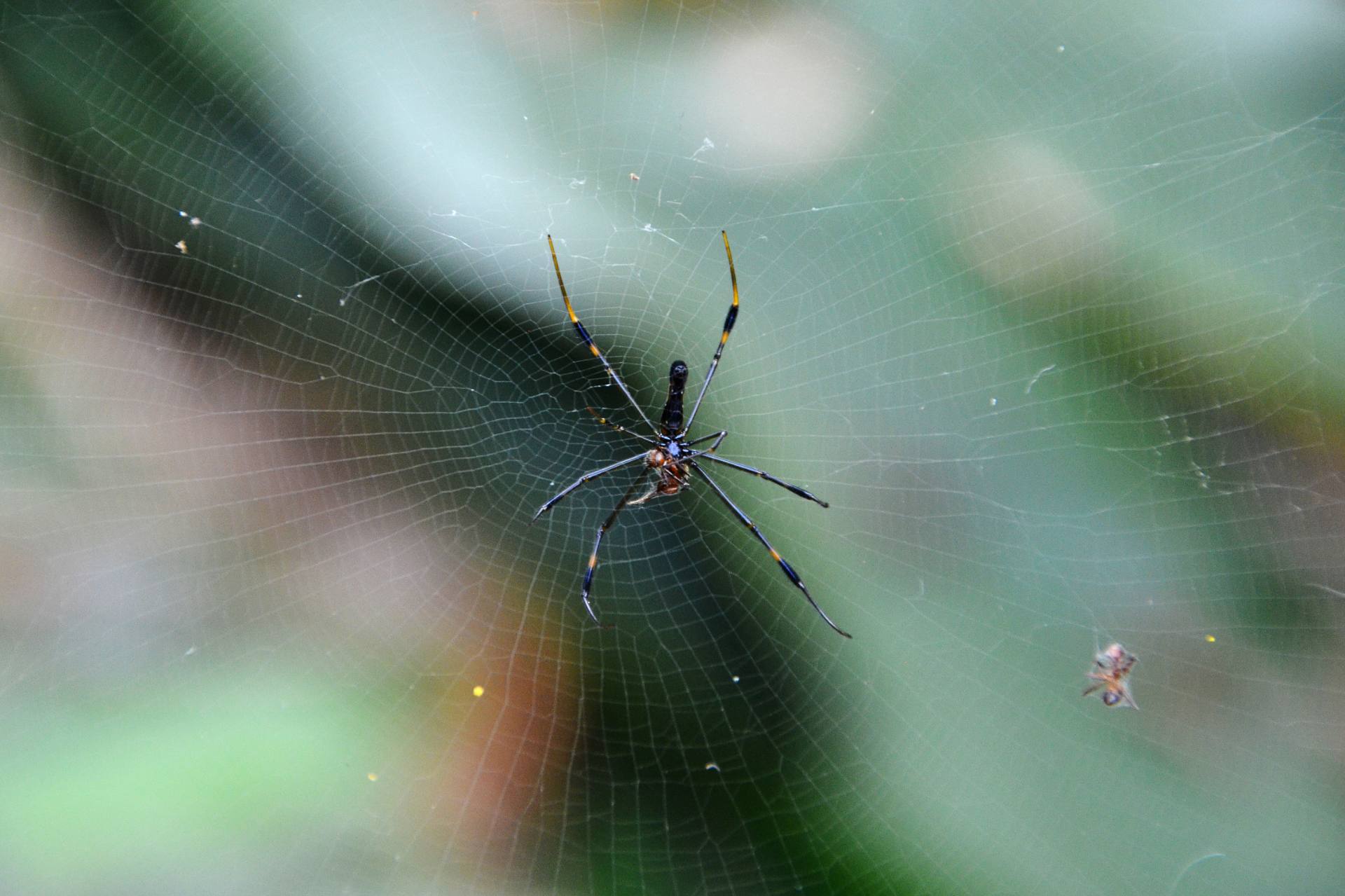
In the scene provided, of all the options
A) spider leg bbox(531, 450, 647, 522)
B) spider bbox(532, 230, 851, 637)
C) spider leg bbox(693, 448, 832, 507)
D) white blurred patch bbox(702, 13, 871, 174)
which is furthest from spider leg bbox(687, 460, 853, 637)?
white blurred patch bbox(702, 13, 871, 174)

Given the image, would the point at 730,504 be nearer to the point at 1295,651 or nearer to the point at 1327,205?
the point at 1295,651

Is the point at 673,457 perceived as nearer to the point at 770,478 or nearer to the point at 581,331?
the point at 770,478

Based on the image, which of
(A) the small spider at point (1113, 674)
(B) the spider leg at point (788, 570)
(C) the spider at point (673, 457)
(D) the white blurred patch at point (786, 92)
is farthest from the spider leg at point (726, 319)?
(A) the small spider at point (1113, 674)

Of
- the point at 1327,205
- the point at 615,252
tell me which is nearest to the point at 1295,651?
the point at 1327,205

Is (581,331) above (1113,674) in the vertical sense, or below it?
above

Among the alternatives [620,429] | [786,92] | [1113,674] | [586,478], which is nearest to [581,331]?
[620,429]

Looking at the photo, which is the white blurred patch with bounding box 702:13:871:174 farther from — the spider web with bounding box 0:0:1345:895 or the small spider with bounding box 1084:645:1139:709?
the small spider with bounding box 1084:645:1139:709

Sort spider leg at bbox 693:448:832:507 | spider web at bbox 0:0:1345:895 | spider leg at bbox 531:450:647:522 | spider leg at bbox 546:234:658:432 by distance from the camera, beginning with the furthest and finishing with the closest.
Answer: spider leg at bbox 531:450:647:522 → spider leg at bbox 693:448:832:507 → spider leg at bbox 546:234:658:432 → spider web at bbox 0:0:1345:895
